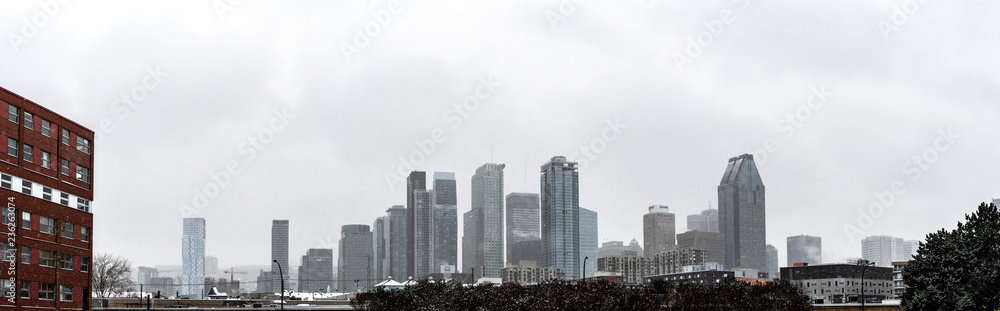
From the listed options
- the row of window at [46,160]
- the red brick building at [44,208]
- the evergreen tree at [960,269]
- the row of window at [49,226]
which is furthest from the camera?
the evergreen tree at [960,269]

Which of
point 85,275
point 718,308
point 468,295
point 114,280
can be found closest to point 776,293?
point 718,308

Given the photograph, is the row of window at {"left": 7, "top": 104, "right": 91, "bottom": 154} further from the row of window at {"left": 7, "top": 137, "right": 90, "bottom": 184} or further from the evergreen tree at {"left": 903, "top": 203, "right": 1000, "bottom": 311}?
the evergreen tree at {"left": 903, "top": 203, "right": 1000, "bottom": 311}

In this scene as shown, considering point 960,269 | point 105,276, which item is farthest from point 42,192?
point 105,276

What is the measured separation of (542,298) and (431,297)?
36.7ft

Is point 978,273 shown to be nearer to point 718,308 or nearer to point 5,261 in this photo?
point 718,308

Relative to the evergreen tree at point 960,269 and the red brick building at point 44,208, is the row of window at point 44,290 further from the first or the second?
the evergreen tree at point 960,269

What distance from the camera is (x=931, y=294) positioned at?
82312mm

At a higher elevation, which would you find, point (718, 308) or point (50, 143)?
point (50, 143)

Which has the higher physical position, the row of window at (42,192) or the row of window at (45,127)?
the row of window at (45,127)

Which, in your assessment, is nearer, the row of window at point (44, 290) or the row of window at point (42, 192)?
the row of window at point (42, 192)

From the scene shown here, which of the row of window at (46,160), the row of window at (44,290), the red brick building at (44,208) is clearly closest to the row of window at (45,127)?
the red brick building at (44,208)

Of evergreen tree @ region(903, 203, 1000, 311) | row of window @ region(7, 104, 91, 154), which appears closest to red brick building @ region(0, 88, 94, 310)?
row of window @ region(7, 104, 91, 154)

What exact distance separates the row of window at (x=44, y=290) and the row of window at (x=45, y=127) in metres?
12.1

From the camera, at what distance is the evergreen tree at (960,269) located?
79.2 m
